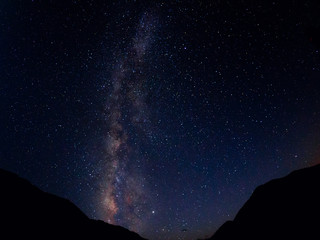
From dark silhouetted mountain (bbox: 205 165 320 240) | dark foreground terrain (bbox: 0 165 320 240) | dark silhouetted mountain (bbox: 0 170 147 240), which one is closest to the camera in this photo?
dark silhouetted mountain (bbox: 0 170 147 240)

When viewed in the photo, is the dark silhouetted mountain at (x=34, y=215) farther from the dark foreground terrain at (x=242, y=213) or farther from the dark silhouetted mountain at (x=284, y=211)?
the dark silhouetted mountain at (x=284, y=211)

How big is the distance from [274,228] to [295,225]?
2058 millimetres

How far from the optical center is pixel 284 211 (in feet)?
47.4

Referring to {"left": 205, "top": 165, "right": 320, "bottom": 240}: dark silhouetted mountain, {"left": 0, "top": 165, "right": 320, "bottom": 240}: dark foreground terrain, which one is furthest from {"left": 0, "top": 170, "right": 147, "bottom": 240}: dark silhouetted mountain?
{"left": 205, "top": 165, "right": 320, "bottom": 240}: dark silhouetted mountain

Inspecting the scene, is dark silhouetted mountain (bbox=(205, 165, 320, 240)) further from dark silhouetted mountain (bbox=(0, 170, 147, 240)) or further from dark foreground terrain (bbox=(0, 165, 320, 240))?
dark silhouetted mountain (bbox=(0, 170, 147, 240))

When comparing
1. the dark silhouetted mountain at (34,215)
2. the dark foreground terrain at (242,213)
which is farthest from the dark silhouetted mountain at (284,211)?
the dark silhouetted mountain at (34,215)

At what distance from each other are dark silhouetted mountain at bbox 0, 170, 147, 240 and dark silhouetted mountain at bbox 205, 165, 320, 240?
13934 millimetres

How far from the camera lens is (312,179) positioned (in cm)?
1537

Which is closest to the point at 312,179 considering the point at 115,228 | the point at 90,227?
the point at 90,227

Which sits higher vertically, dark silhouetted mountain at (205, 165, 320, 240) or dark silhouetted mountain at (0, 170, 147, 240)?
dark silhouetted mountain at (0, 170, 147, 240)

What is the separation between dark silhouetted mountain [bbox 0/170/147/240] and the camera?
10.9 meters

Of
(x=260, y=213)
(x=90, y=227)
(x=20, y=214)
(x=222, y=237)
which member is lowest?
(x=222, y=237)

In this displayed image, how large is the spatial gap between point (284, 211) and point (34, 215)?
17.5m

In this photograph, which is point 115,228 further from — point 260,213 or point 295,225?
point 295,225
